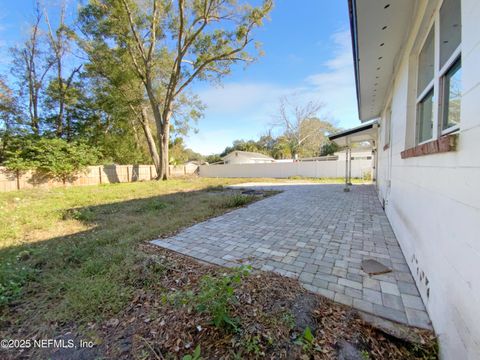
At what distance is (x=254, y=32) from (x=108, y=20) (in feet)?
25.5

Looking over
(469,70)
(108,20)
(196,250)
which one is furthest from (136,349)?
(108,20)

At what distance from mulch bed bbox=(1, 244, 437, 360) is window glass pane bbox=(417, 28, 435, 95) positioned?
2502 millimetres

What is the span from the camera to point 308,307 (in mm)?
1649

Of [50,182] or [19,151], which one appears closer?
[19,151]

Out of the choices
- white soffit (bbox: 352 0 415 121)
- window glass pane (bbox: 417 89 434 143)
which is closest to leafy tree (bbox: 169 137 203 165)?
white soffit (bbox: 352 0 415 121)

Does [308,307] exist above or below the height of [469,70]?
below

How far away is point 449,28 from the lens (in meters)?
1.66

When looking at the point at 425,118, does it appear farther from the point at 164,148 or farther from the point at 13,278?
the point at 164,148

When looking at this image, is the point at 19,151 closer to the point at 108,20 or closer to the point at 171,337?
the point at 108,20

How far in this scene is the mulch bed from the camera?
4.23 ft

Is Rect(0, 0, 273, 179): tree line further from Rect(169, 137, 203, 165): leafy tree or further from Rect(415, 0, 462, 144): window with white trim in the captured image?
Rect(415, 0, 462, 144): window with white trim

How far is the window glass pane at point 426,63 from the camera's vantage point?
2164mm

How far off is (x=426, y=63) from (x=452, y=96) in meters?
1.21

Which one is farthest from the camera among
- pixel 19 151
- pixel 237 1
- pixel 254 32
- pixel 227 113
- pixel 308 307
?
pixel 227 113
